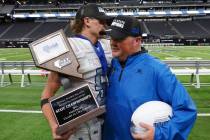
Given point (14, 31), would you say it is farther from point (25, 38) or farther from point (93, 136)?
point (93, 136)

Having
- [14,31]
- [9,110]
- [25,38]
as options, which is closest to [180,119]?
[9,110]

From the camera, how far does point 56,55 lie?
12.1 ft

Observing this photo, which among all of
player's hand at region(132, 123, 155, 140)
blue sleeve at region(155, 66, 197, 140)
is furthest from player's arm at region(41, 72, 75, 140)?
blue sleeve at region(155, 66, 197, 140)

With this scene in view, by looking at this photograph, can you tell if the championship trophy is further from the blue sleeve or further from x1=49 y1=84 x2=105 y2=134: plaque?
the blue sleeve

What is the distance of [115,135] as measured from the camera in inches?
152

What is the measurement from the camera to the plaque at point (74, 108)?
3.52 meters

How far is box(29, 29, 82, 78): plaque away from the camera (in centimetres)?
367

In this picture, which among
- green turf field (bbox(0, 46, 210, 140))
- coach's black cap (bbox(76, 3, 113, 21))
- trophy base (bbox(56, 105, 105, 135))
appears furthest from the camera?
green turf field (bbox(0, 46, 210, 140))

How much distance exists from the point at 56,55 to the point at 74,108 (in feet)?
1.65

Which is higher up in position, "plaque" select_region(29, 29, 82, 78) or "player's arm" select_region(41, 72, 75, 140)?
"plaque" select_region(29, 29, 82, 78)

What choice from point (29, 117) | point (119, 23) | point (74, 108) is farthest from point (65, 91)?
point (29, 117)

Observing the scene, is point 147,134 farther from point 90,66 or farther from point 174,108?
point 90,66

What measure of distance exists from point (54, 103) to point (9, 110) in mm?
8608

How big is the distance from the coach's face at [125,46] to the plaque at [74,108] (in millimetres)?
420
